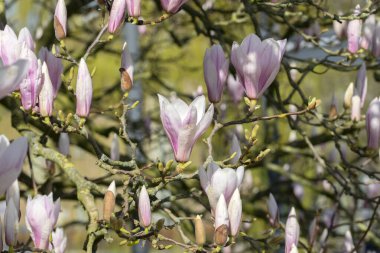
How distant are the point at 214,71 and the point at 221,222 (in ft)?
1.14

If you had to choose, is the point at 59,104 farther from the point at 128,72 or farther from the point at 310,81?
the point at 310,81

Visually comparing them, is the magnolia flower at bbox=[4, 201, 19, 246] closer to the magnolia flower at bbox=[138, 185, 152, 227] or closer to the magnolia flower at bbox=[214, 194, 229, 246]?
the magnolia flower at bbox=[138, 185, 152, 227]

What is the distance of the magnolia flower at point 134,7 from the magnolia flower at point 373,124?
2.06ft

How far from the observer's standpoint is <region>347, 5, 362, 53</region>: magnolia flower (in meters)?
2.03

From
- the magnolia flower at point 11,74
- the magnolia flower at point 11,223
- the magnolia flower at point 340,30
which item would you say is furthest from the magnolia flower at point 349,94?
the magnolia flower at point 11,74

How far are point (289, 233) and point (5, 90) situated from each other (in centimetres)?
77

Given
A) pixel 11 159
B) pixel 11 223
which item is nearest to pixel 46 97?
pixel 11 223

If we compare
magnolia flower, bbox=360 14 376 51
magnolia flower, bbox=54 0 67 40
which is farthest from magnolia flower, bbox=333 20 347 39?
magnolia flower, bbox=54 0 67 40

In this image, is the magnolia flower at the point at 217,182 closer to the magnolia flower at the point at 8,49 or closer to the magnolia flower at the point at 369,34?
the magnolia flower at the point at 8,49

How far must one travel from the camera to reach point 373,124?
1.77m

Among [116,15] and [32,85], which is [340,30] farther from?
[32,85]

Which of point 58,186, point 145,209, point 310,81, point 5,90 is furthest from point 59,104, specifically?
point 310,81

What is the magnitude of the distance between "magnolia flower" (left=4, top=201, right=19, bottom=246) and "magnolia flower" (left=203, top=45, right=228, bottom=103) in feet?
1.56

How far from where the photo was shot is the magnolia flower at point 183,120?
4.10ft
